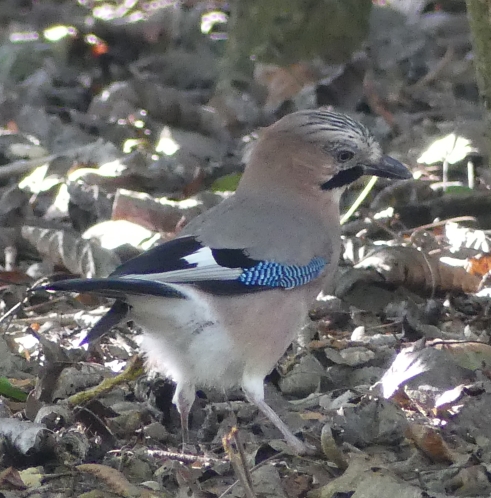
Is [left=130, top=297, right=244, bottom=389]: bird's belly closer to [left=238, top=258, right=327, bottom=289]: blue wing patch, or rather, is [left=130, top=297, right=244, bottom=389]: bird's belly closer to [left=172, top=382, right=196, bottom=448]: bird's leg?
[left=172, top=382, right=196, bottom=448]: bird's leg

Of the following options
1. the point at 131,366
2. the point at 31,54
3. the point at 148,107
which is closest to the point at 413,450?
the point at 131,366

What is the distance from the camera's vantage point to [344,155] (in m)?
3.95

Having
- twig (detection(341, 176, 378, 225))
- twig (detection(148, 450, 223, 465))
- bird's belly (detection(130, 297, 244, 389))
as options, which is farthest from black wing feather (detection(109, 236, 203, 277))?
twig (detection(341, 176, 378, 225))

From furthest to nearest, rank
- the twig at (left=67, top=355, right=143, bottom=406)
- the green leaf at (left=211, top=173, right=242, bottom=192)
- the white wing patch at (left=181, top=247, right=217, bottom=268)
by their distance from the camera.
A: the green leaf at (left=211, top=173, right=242, bottom=192), the twig at (left=67, top=355, right=143, bottom=406), the white wing patch at (left=181, top=247, right=217, bottom=268)

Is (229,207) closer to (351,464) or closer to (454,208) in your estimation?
(351,464)

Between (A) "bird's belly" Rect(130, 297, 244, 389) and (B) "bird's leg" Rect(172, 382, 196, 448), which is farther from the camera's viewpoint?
(B) "bird's leg" Rect(172, 382, 196, 448)

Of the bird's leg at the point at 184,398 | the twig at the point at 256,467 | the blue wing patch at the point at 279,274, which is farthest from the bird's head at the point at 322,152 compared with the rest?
the twig at the point at 256,467

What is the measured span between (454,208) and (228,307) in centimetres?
224

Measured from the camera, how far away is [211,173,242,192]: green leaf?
5655 millimetres

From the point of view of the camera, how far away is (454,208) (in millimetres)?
5207

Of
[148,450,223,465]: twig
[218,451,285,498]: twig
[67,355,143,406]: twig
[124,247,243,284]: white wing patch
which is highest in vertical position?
[124,247,243,284]: white wing patch

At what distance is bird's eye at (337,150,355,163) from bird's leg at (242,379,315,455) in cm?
104

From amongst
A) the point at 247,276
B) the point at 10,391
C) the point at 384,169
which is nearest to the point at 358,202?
the point at 384,169

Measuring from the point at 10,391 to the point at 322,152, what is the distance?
1.57 metres
